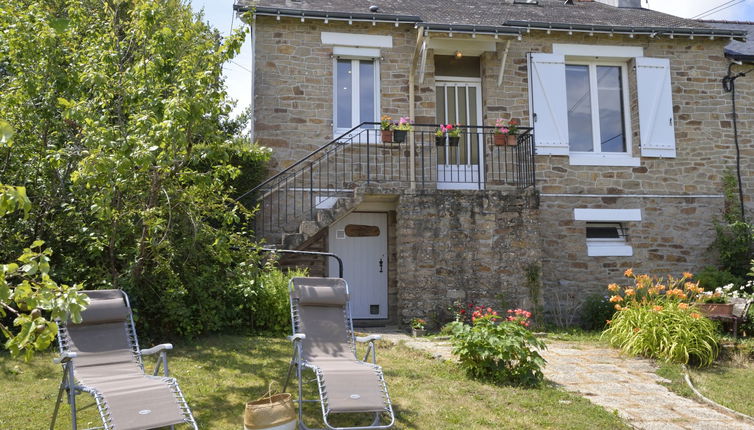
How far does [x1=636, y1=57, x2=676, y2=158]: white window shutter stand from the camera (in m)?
9.95

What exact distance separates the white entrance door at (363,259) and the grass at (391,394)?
329 cm

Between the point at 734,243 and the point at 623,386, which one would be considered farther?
the point at 734,243

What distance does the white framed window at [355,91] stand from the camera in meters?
9.59

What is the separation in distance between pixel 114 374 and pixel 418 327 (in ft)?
14.8

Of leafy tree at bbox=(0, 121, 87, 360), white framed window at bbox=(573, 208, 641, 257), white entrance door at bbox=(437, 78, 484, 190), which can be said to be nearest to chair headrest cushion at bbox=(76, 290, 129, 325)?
leafy tree at bbox=(0, 121, 87, 360)

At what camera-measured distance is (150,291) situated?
637 centimetres

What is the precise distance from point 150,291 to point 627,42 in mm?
8565

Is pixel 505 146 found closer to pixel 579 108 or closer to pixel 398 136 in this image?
pixel 398 136

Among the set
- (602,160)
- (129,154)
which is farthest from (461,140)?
(129,154)

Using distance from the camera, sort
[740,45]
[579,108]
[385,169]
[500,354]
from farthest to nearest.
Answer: [740,45] → [579,108] → [385,169] → [500,354]

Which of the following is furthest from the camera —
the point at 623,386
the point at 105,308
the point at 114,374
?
the point at 623,386

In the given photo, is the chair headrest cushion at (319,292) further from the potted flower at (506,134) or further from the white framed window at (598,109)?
the white framed window at (598,109)

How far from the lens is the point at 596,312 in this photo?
8.91 metres

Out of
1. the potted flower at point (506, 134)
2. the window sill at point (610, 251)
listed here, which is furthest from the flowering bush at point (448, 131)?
the window sill at point (610, 251)
